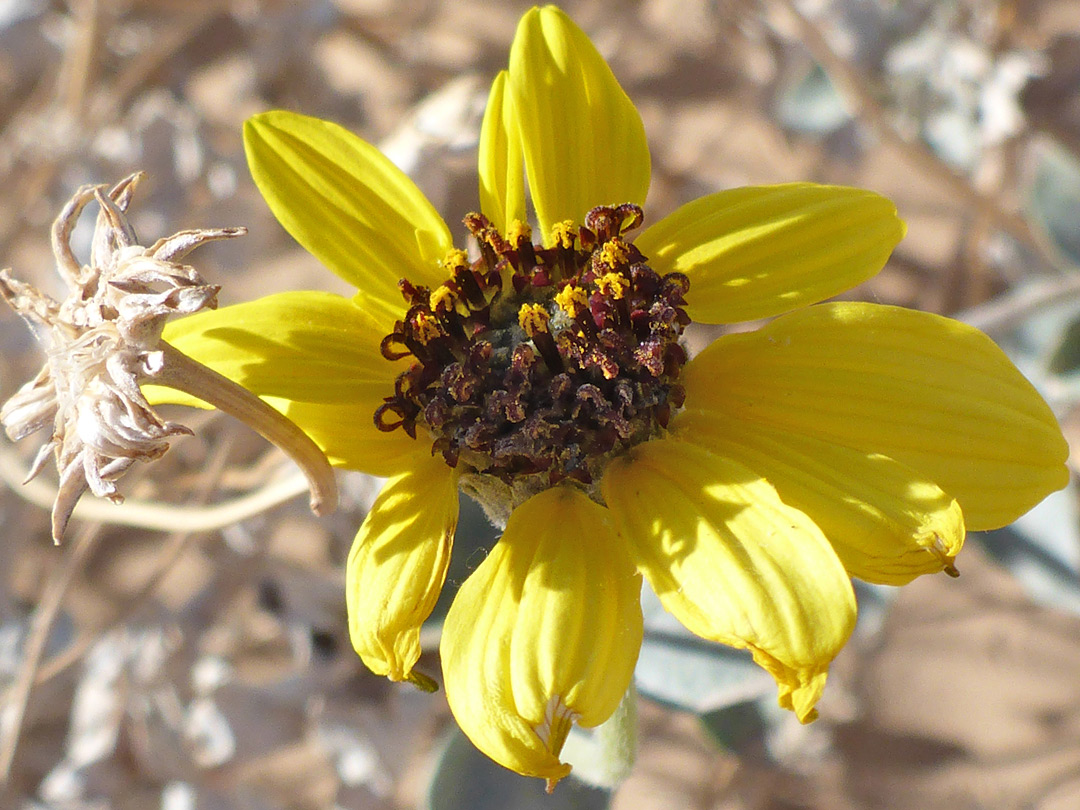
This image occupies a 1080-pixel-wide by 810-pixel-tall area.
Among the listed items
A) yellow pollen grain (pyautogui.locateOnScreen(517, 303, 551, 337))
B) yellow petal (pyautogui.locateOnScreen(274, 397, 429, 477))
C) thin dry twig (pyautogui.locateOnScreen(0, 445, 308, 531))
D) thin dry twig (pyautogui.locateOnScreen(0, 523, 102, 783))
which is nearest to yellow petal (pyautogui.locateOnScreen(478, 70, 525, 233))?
yellow pollen grain (pyautogui.locateOnScreen(517, 303, 551, 337))

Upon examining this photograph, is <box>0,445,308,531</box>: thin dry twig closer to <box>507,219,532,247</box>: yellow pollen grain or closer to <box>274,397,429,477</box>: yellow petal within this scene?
<box>274,397,429,477</box>: yellow petal

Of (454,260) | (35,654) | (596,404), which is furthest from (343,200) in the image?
(35,654)

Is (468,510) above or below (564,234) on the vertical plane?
below

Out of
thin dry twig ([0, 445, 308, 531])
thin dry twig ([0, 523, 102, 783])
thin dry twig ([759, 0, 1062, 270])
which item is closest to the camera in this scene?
thin dry twig ([0, 445, 308, 531])

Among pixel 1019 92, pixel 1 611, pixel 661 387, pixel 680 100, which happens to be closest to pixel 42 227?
pixel 1 611

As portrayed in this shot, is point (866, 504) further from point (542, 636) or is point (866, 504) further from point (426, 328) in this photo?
point (426, 328)

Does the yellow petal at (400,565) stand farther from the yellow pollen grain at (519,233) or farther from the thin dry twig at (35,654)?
the thin dry twig at (35,654)

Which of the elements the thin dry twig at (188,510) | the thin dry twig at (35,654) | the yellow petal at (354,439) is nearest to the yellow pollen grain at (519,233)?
the yellow petal at (354,439)
